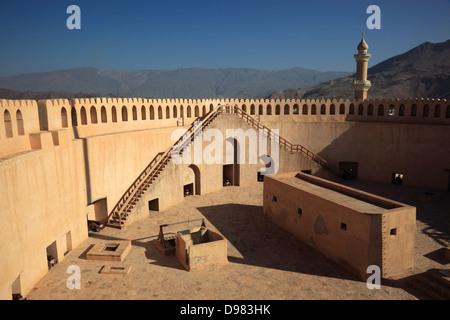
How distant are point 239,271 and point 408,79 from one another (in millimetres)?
80201

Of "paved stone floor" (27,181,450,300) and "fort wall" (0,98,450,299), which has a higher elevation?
"fort wall" (0,98,450,299)

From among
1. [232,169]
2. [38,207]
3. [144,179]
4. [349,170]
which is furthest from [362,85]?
[38,207]

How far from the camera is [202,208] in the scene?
18750 mm

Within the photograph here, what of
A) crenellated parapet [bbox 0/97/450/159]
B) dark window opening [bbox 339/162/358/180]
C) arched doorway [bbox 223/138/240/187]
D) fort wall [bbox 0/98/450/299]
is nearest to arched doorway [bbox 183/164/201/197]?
fort wall [bbox 0/98/450/299]

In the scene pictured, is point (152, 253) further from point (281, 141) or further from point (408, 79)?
point (408, 79)

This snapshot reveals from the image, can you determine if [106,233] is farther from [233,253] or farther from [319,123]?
[319,123]

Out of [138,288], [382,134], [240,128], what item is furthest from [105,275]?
[382,134]

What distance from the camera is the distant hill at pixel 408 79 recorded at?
7069 cm

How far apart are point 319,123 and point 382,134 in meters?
4.56

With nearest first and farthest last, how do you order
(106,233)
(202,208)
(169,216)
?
(106,233) → (169,216) → (202,208)

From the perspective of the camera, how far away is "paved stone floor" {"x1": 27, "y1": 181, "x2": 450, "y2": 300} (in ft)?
34.8

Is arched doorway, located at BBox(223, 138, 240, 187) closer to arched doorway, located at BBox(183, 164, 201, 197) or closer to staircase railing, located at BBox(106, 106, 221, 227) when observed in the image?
staircase railing, located at BBox(106, 106, 221, 227)

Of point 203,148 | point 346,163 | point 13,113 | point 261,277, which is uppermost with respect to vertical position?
point 13,113

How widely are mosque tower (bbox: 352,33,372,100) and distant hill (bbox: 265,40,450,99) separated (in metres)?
46.7
